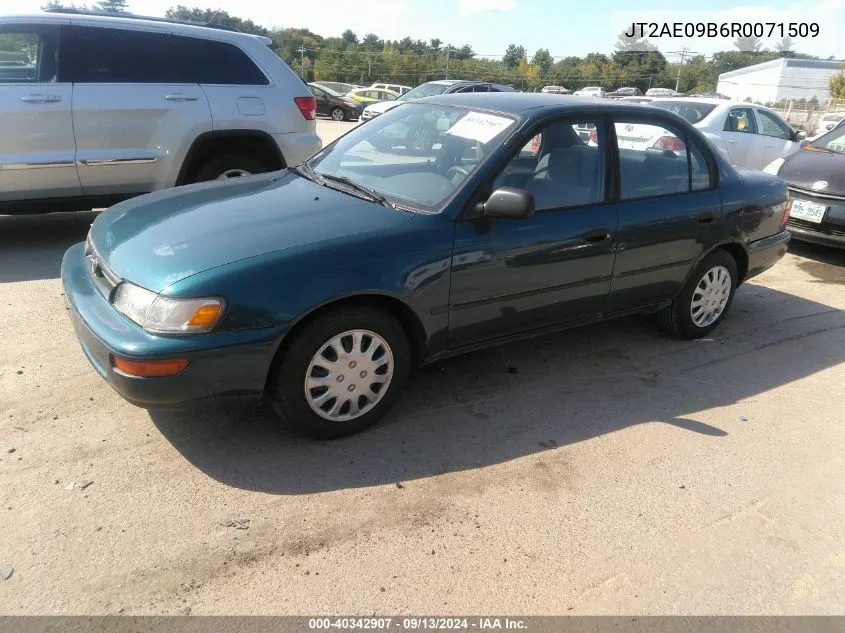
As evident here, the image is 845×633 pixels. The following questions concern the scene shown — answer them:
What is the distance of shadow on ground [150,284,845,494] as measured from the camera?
123 inches

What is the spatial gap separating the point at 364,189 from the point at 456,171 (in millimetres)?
517

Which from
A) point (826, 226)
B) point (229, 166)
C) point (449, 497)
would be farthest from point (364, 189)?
point (826, 226)

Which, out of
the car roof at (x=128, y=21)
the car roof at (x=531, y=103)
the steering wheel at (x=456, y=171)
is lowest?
the steering wheel at (x=456, y=171)

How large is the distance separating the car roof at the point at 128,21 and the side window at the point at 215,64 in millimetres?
90

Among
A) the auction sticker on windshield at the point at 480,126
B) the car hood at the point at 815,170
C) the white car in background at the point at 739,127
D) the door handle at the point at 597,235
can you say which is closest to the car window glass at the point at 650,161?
the door handle at the point at 597,235

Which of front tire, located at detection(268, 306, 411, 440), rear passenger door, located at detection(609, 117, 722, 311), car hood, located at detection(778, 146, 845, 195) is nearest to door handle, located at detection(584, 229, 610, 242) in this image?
rear passenger door, located at detection(609, 117, 722, 311)

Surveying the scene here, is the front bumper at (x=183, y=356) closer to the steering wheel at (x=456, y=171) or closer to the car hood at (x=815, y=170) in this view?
the steering wheel at (x=456, y=171)

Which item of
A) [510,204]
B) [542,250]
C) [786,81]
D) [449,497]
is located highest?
[786,81]

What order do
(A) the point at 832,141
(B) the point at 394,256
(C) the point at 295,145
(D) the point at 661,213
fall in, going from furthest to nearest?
(A) the point at 832,141
(C) the point at 295,145
(D) the point at 661,213
(B) the point at 394,256

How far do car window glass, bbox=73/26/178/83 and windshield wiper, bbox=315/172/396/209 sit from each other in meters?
3.10

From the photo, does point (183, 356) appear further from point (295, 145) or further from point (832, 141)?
point (832, 141)

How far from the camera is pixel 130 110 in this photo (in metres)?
5.91

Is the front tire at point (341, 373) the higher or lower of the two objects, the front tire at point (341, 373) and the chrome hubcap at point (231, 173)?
the lower

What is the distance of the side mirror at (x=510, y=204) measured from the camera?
3291mm
